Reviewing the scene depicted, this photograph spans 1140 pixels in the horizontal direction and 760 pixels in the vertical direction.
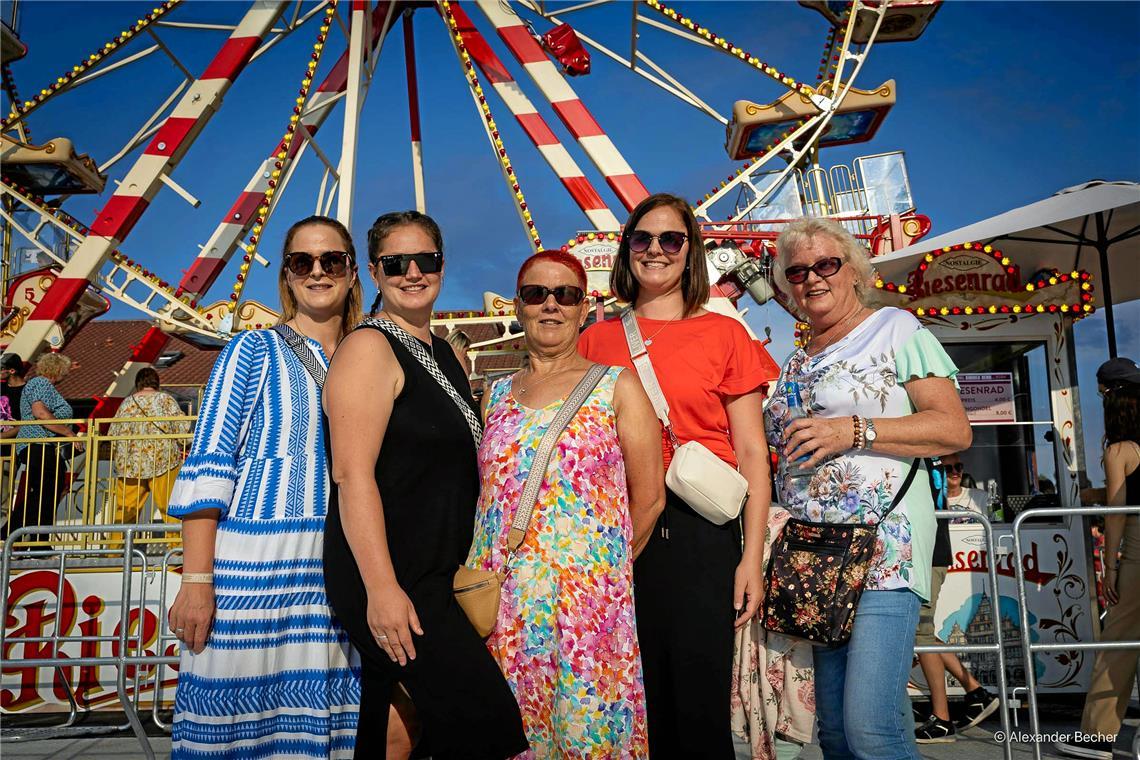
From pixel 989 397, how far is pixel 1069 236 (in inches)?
53.8

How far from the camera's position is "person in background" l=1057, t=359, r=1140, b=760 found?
4031 mm

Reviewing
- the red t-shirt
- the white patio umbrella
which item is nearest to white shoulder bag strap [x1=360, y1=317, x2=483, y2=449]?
the red t-shirt

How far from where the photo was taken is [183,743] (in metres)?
2.00

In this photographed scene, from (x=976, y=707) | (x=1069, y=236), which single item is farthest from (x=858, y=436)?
(x=1069, y=236)

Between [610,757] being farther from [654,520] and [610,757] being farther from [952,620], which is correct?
[952,620]

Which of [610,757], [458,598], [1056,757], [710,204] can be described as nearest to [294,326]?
[458,598]

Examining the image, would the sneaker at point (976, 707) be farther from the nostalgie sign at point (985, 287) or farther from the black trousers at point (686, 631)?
the black trousers at point (686, 631)

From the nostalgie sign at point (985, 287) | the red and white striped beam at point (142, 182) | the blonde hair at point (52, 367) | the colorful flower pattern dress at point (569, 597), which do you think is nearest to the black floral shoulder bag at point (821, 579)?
the colorful flower pattern dress at point (569, 597)

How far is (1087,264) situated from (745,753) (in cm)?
499

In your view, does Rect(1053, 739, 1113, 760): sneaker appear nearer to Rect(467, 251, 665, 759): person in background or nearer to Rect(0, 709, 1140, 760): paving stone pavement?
Rect(0, 709, 1140, 760): paving stone pavement

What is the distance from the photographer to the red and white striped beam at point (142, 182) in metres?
9.80

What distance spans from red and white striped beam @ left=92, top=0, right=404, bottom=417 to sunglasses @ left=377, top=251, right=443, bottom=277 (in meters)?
9.89

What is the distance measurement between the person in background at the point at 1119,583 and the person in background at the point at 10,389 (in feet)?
30.1

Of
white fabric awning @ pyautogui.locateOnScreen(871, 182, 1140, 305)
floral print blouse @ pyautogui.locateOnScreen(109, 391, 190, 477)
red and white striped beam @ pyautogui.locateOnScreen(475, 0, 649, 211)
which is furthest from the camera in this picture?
red and white striped beam @ pyautogui.locateOnScreen(475, 0, 649, 211)
